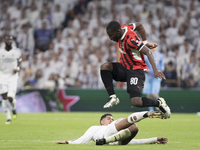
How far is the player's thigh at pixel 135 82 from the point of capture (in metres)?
7.10

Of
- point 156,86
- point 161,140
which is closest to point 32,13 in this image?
point 156,86

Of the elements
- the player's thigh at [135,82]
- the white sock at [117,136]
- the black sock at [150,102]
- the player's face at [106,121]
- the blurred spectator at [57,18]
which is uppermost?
the blurred spectator at [57,18]

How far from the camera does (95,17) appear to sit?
2011 centimetres

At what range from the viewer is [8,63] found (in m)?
12.4

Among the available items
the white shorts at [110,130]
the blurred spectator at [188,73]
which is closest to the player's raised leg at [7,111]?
the white shorts at [110,130]

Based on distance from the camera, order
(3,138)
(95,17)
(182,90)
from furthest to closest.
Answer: (95,17) → (182,90) → (3,138)

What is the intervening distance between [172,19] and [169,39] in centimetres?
126

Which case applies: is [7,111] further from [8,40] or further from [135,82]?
[135,82]

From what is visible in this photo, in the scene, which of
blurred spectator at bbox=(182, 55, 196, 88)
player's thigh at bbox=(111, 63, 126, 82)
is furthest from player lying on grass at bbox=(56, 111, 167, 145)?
blurred spectator at bbox=(182, 55, 196, 88)

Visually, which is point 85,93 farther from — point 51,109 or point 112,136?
point 112,136

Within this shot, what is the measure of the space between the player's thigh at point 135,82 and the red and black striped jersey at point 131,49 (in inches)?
4.5

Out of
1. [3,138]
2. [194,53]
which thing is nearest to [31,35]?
[194,53]

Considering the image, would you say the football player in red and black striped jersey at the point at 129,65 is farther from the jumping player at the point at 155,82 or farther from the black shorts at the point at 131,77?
the jumping player at the point at 155,82

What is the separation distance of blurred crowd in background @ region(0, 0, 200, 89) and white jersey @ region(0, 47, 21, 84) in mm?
5124
